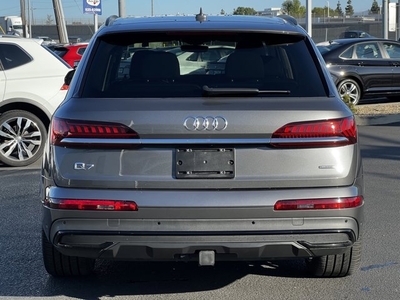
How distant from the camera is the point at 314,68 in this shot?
171 inches

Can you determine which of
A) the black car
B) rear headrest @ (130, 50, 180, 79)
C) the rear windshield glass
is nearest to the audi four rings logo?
the rear windshield glass

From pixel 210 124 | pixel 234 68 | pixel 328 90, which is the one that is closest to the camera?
pixel 210 124

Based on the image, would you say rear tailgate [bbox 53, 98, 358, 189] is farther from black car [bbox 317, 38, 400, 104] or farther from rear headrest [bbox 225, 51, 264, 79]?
black car [bbox 317, 38, 400, 104]

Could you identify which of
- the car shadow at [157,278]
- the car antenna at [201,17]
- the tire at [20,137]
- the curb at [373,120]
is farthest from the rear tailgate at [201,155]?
the curb at [373,120]

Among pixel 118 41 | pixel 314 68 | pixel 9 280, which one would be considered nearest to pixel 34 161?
pixel 9 280

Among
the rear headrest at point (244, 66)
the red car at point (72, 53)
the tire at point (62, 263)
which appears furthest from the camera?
the red car at point (72, 53)

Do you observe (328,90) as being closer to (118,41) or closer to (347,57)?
(118,41)

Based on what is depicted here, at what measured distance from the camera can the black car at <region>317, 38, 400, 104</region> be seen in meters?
14.9

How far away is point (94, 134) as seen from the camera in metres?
3.93

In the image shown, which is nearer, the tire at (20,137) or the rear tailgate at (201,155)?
the rear tailgate at (201,155)

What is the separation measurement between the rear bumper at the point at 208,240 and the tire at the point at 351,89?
11145 mm

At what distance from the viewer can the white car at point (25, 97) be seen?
Result: 9.28 m

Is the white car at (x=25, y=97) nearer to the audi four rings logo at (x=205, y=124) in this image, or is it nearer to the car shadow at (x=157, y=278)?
the car shadow at (x=157, y=278)

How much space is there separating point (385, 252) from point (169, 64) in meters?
2.38
